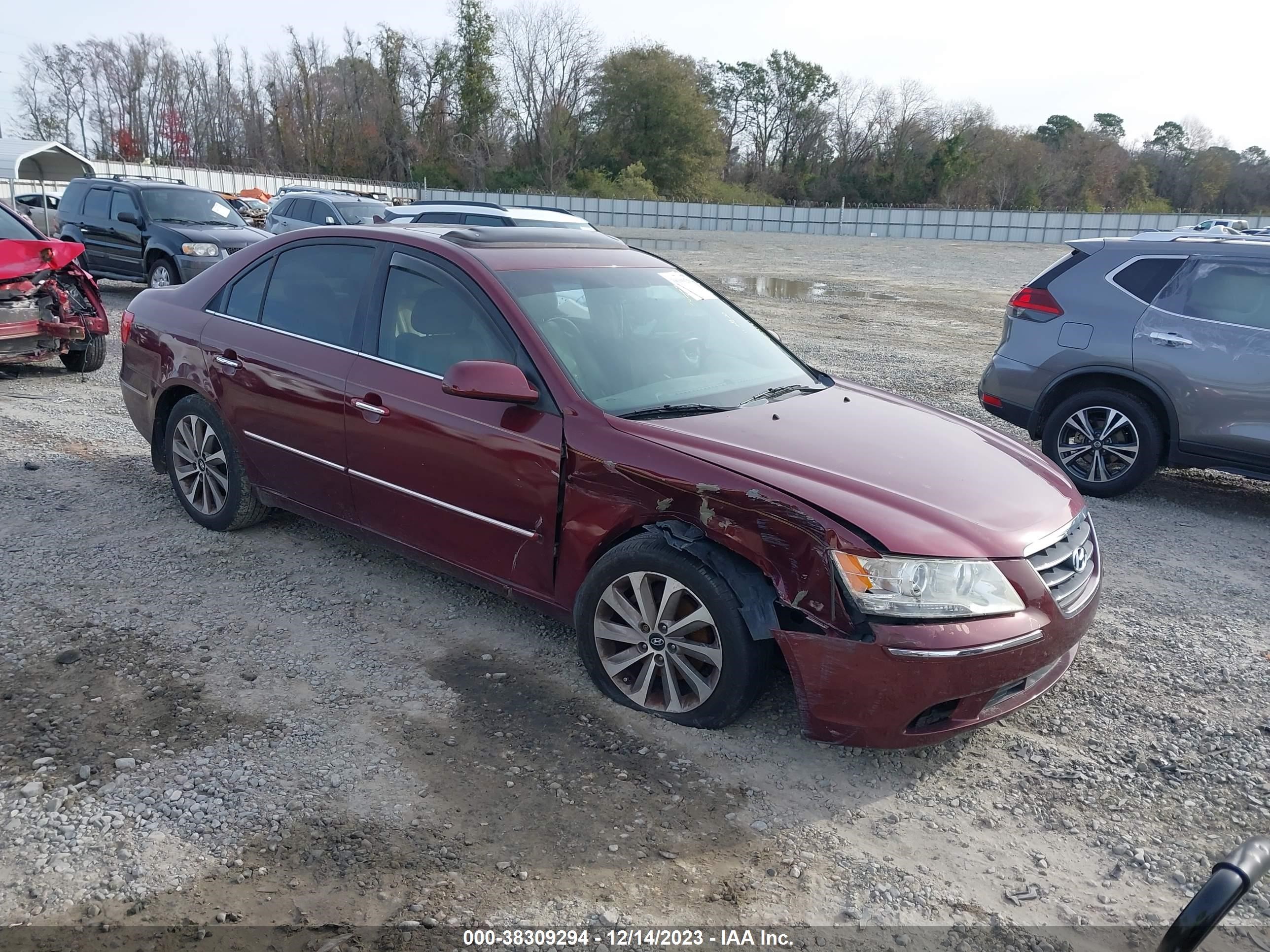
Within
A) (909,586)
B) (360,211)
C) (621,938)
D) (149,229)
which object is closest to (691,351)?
(909,586)

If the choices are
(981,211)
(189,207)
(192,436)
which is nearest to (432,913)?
(192,436)

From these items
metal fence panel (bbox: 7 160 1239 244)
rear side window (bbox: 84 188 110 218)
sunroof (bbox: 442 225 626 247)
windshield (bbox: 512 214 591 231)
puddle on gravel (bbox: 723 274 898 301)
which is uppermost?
metal fence panel (bbox: 7 160 1239 244)

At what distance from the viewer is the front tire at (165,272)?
1366cm

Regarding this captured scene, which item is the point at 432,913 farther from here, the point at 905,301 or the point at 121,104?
the point at 121,104

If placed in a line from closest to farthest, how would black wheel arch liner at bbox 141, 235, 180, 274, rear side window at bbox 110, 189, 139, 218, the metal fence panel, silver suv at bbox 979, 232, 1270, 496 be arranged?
1. silver suv at bbox 979, 232, 1270, 496
2. black wheel arch liner at bbox 141, 235, 180, 274
3. rear side window at bbox 110, 189, 139, 218
4. the metal fence panel

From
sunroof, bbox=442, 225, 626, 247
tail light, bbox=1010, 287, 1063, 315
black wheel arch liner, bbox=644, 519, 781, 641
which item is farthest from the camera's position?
tail light, bbox=1010, 287, 1063, 315

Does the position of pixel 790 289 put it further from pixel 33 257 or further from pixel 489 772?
pixel 489 772

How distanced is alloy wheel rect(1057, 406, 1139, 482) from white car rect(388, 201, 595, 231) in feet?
37.4

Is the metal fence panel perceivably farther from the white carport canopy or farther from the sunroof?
the sunroof

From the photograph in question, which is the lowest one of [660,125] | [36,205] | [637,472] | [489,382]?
[637,472]

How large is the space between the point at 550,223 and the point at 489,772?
16.1 metres

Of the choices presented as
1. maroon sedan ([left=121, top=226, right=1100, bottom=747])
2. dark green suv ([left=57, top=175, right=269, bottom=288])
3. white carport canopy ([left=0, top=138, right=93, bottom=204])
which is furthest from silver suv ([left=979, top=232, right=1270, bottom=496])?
white carport canopy ([left=0, top=138, right=93, bottom=204])

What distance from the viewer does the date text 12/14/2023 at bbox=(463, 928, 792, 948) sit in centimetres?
255

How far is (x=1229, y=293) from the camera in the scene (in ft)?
21.6
